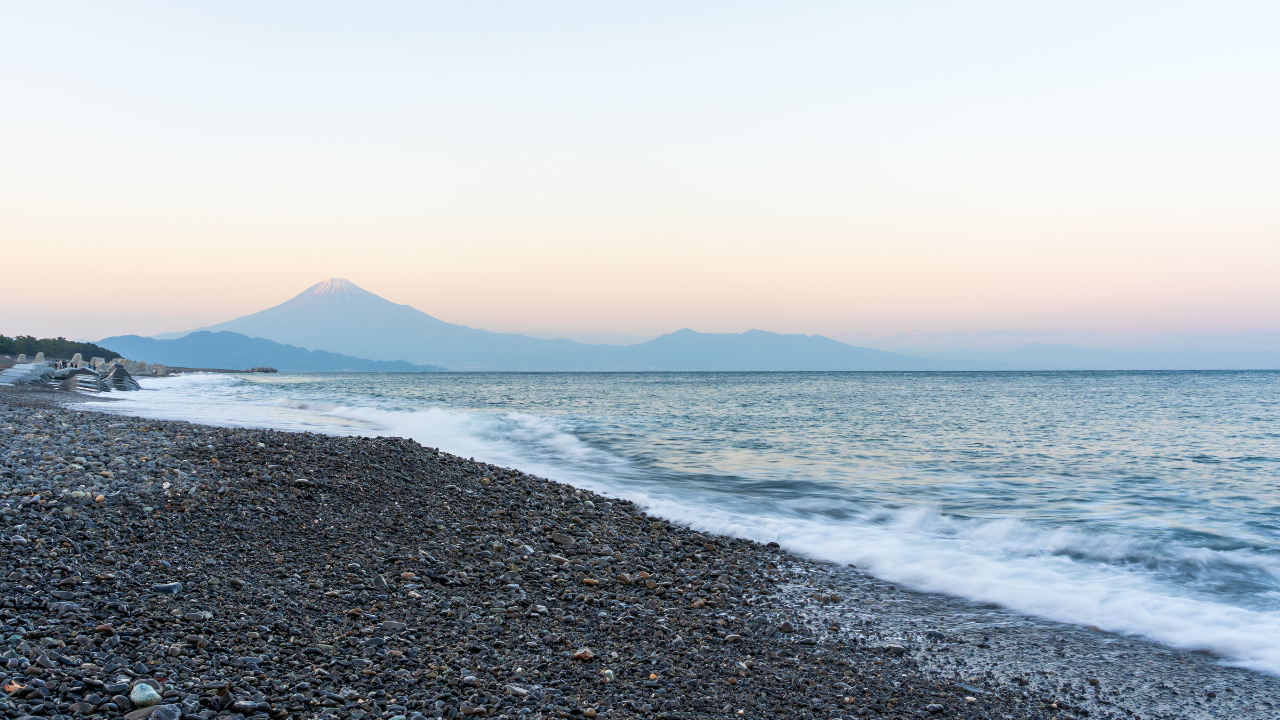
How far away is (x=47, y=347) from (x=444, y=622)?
86460 millimetres

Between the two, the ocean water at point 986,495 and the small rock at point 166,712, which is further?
the ocean water at point 986,495

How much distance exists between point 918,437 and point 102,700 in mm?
21718

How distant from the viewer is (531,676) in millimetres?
4250

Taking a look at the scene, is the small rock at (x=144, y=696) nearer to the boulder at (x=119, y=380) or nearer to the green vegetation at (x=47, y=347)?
the boulder at (x=119, y=380)

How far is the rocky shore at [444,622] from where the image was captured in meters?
3.79

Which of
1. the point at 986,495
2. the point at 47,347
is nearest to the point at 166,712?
the point at 986,495

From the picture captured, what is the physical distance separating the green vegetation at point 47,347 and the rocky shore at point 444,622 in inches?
2992

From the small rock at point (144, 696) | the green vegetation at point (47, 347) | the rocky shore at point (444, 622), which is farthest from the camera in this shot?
the green vegetation at point (47, 347)

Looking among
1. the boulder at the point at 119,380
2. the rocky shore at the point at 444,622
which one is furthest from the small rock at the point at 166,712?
the boulder at the point at 119,380

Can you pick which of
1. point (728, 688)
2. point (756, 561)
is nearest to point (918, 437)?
point (756, 561)

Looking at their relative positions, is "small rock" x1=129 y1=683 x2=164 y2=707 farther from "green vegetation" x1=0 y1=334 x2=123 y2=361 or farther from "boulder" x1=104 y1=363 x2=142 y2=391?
"green vegetation" x1=0 y1=334 x2=123 y2=361

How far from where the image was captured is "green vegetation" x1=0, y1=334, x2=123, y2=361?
6384 centimetres

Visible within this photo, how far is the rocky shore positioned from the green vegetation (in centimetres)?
7600

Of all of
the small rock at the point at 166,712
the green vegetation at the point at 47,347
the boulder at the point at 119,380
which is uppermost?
the green vegetation at the point at 47,347
